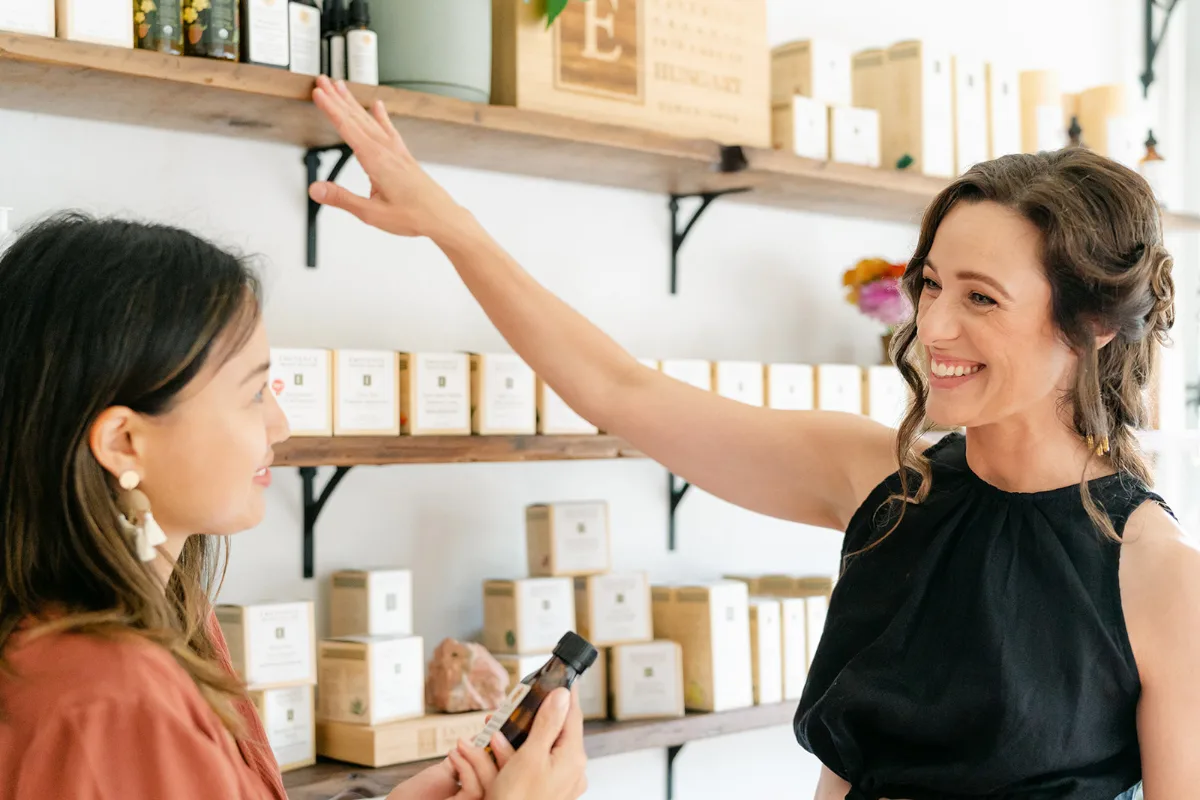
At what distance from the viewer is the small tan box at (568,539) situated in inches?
95.3

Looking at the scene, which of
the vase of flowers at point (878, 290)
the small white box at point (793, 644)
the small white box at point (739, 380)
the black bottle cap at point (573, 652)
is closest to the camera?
the black bottle cap at point (573, 652)

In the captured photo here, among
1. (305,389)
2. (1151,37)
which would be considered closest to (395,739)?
(305,389)

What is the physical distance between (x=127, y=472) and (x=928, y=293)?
3.31ft

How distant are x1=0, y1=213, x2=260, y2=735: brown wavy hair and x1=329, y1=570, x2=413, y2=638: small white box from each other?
105cm

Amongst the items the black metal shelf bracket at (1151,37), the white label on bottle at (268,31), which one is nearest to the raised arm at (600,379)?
the white label on bottle at (268,31)

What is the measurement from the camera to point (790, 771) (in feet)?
10.3

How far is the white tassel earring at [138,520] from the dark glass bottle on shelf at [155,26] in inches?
37.5

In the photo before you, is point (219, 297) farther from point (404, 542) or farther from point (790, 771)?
point (790, 771)

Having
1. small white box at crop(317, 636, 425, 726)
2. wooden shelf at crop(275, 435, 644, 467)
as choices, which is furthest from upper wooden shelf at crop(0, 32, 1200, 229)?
small white box at crop(317, 636, 425, 726)

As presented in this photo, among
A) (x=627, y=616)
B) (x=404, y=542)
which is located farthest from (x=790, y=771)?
(x=404, y=542)

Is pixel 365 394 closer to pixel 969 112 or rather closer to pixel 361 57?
pixel 361 57

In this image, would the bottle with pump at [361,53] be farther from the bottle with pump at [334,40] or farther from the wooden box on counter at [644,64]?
the wooden box on counter at [644,64]

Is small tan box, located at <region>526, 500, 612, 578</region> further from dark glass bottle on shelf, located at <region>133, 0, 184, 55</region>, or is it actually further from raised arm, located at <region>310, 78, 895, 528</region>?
dark glass bottle on shelf, located at <region>133, 0, 184, 55</region>

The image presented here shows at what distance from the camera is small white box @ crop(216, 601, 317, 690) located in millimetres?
2000
